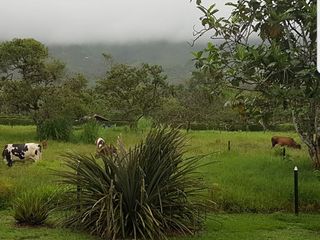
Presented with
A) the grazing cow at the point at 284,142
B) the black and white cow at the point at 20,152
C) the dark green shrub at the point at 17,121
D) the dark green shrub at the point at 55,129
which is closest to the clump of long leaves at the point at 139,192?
the black and white cow at the point at 20,152

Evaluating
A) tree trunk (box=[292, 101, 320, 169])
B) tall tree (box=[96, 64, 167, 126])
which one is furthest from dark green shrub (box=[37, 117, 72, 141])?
tree trunk (box=[292, 101, 320, 169])

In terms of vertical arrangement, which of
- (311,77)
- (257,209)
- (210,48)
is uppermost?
(210,48)

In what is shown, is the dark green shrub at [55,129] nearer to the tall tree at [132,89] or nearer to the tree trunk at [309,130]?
the tall tree at [132,89]

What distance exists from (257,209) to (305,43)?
314 cm

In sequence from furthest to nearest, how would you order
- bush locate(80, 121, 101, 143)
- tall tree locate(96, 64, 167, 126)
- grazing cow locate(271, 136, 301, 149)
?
tall tree locate(96, 64, 167, 126) → bush locate(80, 121, 101, 143) → grazing cow locate(271, 136, 301, 149)

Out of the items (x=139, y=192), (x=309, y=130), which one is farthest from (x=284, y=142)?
(x=139, y=192)

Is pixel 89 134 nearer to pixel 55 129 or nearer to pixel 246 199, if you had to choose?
pixel 55 129

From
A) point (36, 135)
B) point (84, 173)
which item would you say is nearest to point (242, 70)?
point (84, 173)

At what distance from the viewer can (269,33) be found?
8.15 metres

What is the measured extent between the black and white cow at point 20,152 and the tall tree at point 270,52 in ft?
28.4

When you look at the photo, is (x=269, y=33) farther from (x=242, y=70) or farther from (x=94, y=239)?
(x=94, y=239)

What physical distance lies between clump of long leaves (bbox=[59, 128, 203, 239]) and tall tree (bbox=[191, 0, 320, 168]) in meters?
1.40

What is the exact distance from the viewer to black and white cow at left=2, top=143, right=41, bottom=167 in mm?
15719

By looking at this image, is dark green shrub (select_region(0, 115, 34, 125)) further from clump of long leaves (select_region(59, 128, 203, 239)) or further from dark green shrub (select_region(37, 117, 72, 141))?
clump of long leaves (select_region(59, 128, 203, 239))
